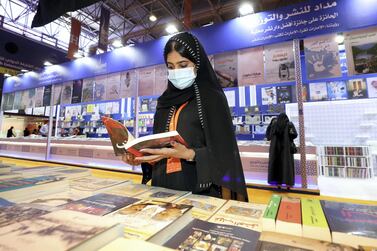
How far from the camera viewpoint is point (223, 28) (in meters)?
4.02

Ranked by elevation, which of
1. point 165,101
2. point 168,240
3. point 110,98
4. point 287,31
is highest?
point 287,31

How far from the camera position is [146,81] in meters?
4.93

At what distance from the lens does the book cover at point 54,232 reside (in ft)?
1.25

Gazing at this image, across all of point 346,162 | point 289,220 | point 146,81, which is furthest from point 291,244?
point 346,162

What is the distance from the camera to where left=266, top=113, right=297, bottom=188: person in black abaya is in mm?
3402

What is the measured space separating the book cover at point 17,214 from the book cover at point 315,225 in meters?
0.65

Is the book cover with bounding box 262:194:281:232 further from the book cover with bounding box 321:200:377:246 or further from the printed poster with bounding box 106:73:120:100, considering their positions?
the printed poster with bounding box 106:73:120:100

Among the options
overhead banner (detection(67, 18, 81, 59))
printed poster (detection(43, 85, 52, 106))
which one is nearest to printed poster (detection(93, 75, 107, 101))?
overhead banner (detection(67, 18, 81, 59))

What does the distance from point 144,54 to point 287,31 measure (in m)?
2.95

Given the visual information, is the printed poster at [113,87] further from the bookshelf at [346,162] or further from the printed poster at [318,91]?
the bookshelf at [346,162]

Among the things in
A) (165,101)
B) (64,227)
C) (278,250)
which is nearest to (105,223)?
(64,227)

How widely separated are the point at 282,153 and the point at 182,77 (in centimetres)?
283

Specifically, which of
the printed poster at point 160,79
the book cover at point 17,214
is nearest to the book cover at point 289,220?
the book cover at point 17,214

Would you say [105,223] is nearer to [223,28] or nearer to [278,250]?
[278,250]
